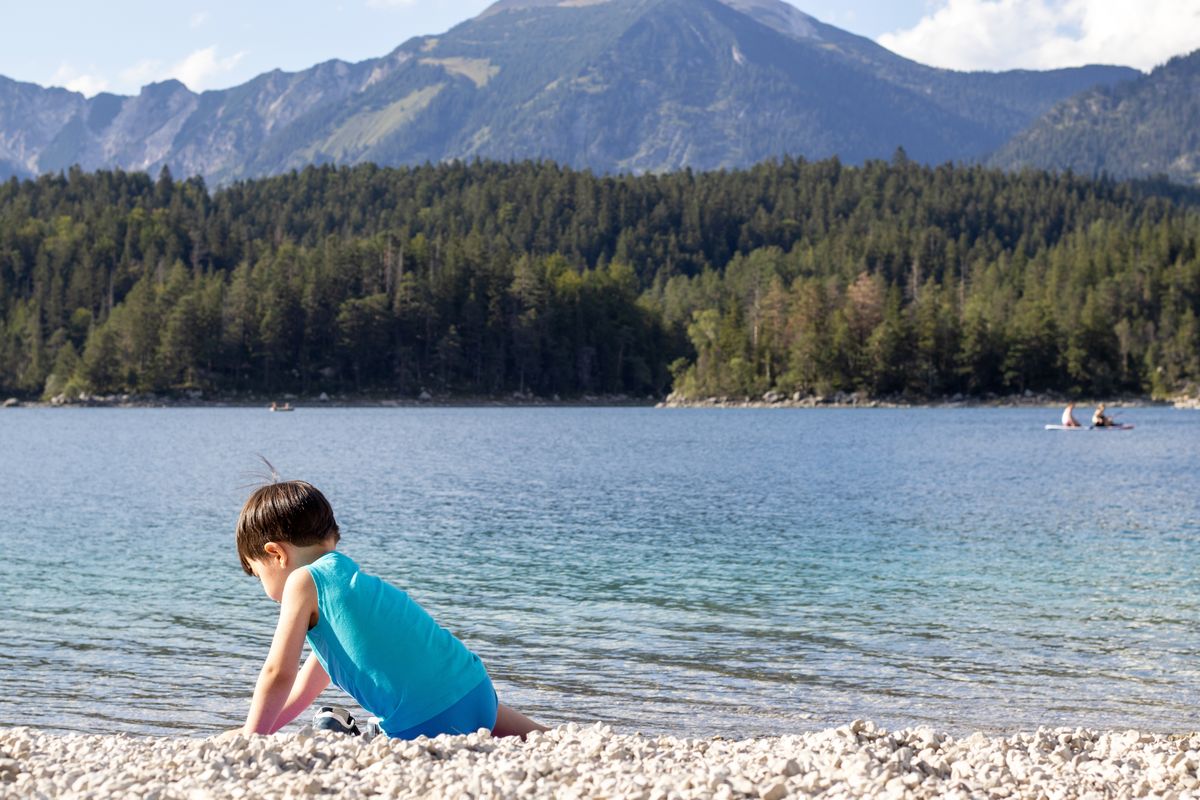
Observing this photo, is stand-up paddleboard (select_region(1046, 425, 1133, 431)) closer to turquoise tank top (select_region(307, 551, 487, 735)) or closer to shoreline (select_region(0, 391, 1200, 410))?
shoreline (select_region(0, 391, 1200, 410))

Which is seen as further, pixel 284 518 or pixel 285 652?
pixel 285 652

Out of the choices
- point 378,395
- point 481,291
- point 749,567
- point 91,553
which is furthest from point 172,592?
point 481,291

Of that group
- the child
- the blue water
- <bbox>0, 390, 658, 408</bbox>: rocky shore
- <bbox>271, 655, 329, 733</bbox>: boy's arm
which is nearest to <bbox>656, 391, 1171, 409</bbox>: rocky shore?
<bbox>0, 390, 658, 408</bbox>: rocky shore

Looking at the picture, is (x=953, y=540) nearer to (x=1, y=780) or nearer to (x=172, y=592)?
(x=172, y=592)

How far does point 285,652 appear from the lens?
714cm

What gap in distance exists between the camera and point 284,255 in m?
185

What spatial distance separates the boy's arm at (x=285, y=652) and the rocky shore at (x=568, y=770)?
21cm

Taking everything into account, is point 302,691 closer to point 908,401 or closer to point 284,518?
point 284,518

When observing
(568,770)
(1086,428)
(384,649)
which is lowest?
(1086,428)

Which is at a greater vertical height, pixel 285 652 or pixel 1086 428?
pixel 285 652

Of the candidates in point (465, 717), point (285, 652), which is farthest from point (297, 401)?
point (285, 652)

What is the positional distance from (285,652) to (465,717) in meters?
1.45

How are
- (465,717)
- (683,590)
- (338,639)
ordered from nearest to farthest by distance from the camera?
(338,639) → (465,717) → (683,590)

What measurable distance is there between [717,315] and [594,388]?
19632mm
